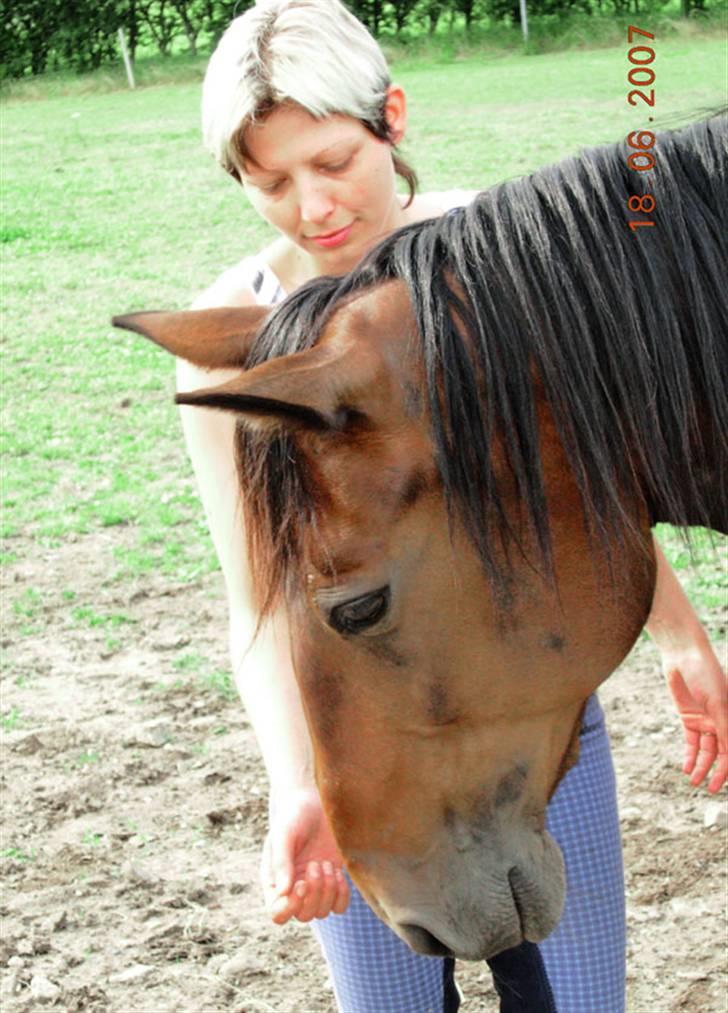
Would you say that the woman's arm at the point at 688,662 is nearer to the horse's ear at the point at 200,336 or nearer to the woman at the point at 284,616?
the woman at the point at 284,616

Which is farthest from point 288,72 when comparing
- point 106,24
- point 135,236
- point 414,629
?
point 106,24

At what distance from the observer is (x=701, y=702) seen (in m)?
2.38

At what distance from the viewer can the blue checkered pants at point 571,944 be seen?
2.22m

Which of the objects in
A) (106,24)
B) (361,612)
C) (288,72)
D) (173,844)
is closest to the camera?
(361,612)

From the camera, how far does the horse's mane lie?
1.66 meters

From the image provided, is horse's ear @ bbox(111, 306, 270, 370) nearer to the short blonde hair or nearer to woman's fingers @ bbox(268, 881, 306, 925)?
the short blonde hair

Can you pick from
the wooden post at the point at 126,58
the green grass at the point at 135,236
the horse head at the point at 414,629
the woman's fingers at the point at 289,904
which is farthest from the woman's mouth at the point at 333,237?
the wooden post at the point at 126,58

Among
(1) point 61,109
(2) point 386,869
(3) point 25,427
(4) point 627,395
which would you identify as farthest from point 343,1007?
(1) point 61,109

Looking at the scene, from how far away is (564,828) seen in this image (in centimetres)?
226

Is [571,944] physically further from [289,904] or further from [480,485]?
[480,485]

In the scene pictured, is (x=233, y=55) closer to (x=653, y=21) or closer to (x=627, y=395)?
(x=627, y=395)

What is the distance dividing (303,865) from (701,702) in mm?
798

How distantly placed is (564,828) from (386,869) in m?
0.58

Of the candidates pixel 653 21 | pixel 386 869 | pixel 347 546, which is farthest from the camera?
pixel 653 21
